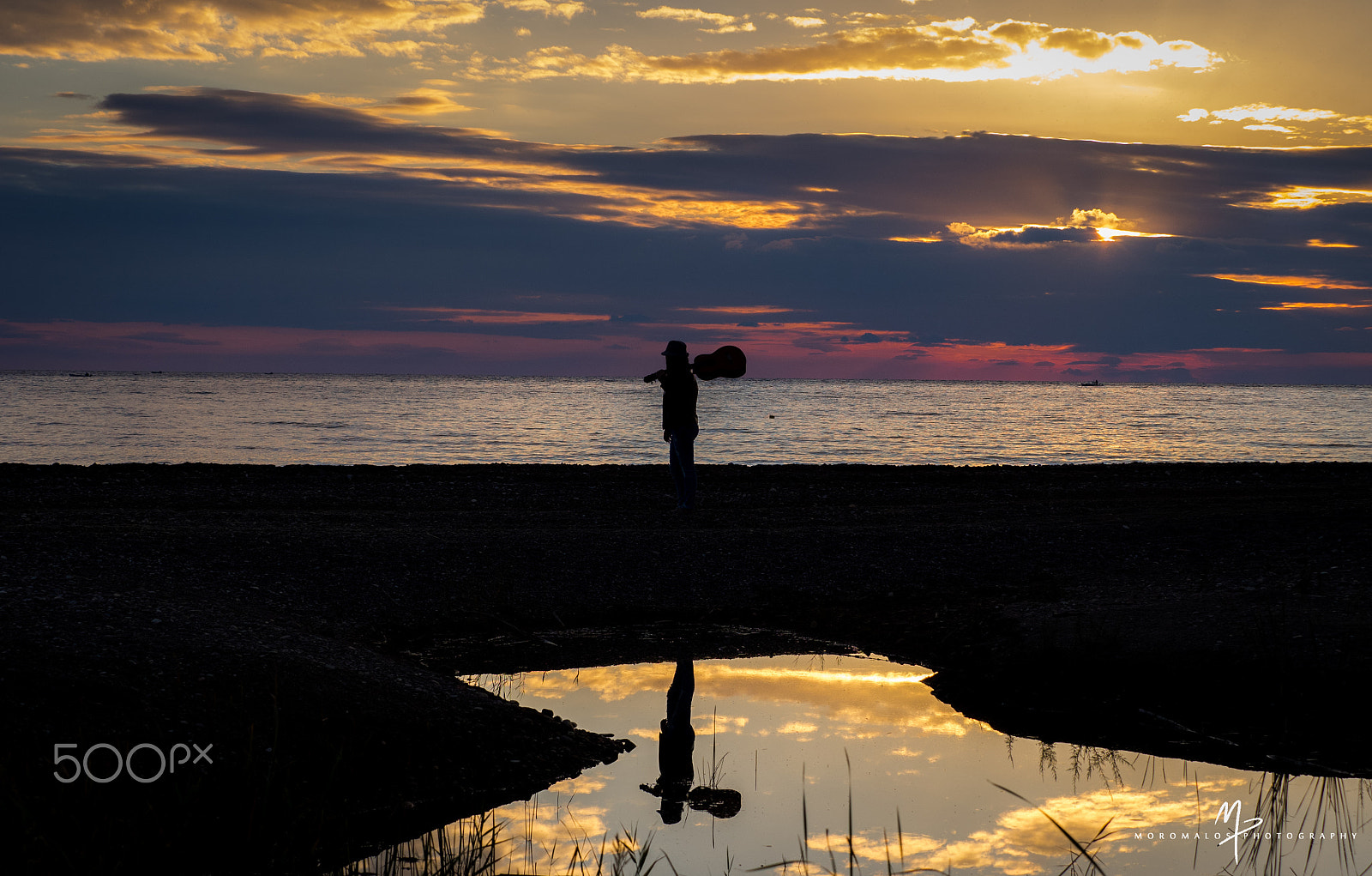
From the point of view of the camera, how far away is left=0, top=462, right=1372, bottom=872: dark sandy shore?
6117 mm


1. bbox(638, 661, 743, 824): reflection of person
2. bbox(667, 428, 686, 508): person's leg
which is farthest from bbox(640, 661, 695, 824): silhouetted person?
bbox(667, 428, 686, 508): person's leg

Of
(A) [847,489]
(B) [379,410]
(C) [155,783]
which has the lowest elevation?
(B) [379,410]

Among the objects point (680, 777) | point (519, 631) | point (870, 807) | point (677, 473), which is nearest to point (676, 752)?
point (680, 777)

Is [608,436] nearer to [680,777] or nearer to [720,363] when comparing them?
[720,363]

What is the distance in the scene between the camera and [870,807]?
Result: 6406 mm

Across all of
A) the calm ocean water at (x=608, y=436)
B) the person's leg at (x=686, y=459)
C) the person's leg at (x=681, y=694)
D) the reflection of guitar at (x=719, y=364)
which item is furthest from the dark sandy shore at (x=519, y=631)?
the calm ocean water at (x=608, y=436)

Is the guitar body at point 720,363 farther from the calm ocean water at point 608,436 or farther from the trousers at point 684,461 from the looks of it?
the calm ocean water at point 608,436

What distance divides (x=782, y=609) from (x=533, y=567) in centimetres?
349

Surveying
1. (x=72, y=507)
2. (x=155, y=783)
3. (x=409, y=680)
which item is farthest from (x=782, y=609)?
(x=72, y=507)

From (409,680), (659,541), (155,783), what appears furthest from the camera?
(659,541)

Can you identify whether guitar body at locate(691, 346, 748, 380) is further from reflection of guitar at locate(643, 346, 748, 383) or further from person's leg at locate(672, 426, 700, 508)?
person's leg at locate(672, 426, 700, 508)

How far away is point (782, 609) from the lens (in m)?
11.8

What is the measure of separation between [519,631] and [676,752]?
153 inches

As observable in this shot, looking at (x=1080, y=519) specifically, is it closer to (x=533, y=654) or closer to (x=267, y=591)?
(x=533, y=654)
